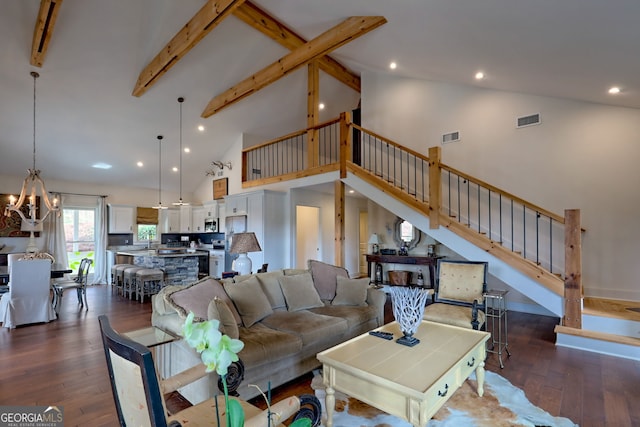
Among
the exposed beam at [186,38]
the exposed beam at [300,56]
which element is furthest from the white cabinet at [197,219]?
the exposed beam at [186,38]

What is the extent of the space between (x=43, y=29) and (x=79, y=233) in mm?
5760

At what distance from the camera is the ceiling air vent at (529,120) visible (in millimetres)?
4953

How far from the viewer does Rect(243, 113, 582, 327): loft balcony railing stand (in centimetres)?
378

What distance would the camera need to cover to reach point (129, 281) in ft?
21.3

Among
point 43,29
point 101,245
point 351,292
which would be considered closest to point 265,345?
point 351,292

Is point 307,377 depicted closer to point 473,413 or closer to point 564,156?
point 473,413

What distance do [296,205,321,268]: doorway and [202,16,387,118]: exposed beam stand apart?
2.92 m

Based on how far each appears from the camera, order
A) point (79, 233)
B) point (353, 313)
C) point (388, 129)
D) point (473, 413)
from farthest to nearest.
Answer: point (79, 233)
point (388, 129)
point (353, 313)
point (473, 413)

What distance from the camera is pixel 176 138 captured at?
24.5 ft

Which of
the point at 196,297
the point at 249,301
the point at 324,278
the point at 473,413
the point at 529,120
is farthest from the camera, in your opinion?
the point at 529,120

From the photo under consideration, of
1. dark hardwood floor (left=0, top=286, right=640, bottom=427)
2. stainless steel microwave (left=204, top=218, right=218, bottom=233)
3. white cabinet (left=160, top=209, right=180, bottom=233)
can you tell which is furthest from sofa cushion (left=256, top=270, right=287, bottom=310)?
white cabinet (left=160, top=209, right=180, bottom=233)

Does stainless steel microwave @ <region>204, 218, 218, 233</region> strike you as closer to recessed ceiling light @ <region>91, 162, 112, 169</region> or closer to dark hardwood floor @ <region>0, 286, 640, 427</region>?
recessed ceiling light @ <region>91, 162, 112, 169</region>

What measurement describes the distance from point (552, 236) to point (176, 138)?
25.8ft

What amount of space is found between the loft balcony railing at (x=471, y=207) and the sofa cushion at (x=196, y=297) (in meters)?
3.13
